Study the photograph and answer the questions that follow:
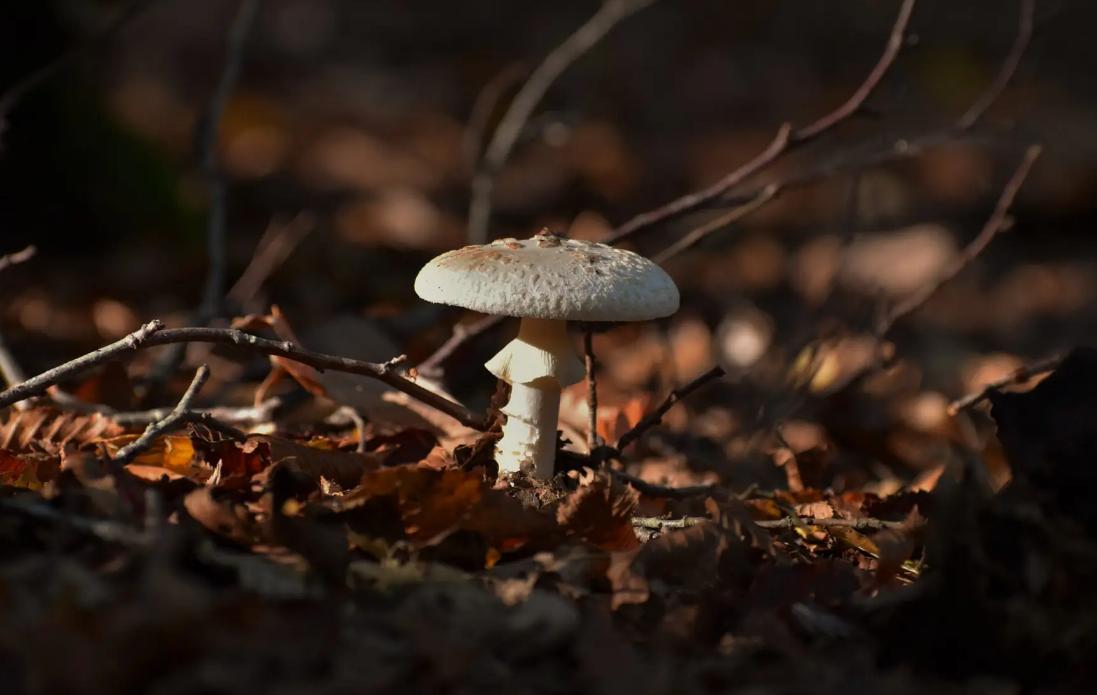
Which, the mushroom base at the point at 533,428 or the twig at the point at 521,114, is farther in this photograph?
the twig at the point at 521,114

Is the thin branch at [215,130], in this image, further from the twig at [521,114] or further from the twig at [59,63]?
the twig at [521,114]

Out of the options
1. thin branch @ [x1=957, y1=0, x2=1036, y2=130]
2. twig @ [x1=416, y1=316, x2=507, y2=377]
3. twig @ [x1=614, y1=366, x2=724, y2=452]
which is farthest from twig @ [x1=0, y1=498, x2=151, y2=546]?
thin branch @ [x1=957, y1=0, x2=1036, y2=130]

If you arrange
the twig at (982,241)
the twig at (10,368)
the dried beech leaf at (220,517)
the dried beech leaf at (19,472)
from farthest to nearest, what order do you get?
the twig at (982,241) < the twig at (10,368) < the dried beech leaf at (19,472) < the dried beech leaf at (220,517)

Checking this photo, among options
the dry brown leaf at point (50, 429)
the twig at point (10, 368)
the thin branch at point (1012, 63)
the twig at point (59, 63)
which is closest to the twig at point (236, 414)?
the dry brown leaf at point (50, 429)

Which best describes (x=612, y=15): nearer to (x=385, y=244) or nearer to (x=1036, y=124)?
(x=385, y=244)

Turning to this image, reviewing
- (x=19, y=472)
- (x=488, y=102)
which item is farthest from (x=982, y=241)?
(x=19, y=472)

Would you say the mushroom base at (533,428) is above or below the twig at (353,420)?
below

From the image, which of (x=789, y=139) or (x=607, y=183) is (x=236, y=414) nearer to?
(x=789, y=139)

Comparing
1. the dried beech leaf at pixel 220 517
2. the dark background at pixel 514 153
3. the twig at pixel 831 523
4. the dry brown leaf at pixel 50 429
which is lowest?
the dried beech leaf at pixel 220 517
